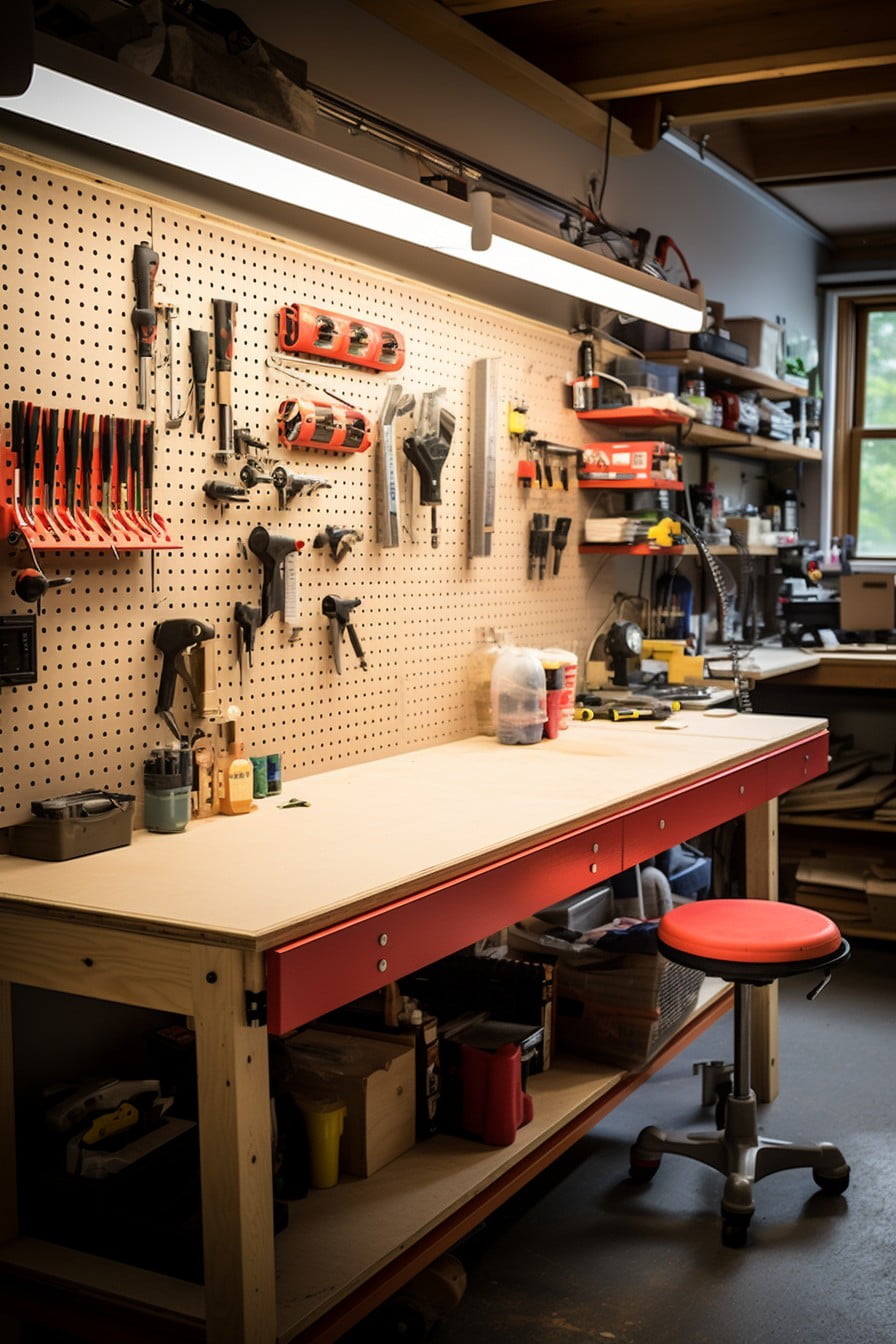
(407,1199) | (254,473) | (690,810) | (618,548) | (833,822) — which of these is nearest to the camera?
(407,1199)

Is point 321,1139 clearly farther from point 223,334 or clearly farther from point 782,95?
point 782,95

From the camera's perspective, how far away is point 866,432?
21.2 feet

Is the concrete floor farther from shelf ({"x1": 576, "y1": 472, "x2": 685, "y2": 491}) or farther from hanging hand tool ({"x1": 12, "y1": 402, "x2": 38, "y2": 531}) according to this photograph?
shelf ({"x1": 576, "y1": 472, "x2": 685, "y2": 491})

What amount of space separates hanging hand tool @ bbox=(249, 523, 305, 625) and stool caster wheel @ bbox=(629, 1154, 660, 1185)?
144 cm

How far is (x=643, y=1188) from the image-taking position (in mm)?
2852

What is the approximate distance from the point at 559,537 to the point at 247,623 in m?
1.45

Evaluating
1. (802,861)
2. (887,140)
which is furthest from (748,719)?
(887,140)

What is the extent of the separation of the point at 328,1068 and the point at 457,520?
1451mm

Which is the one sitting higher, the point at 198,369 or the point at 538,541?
the point at 198,369

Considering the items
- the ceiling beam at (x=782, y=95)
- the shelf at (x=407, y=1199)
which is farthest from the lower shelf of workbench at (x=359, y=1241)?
the ceiling beam at (x=782, y=95)

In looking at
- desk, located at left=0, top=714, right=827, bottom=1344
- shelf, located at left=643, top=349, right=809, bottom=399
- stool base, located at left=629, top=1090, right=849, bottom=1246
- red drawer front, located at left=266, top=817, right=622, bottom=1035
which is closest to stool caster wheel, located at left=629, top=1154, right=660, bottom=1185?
stool base, located at left=629, top=1090, right=849, bottom=1246

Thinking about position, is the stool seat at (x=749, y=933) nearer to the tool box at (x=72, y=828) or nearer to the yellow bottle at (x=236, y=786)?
the yellow bottle at (x=236, y=786)

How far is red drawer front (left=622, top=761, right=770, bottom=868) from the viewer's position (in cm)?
251

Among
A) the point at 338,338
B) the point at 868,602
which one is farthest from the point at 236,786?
the point at 868,602
